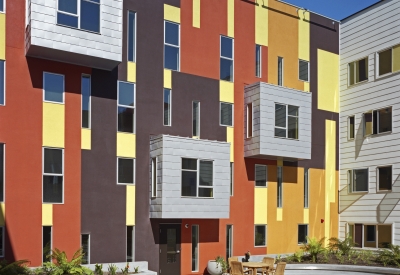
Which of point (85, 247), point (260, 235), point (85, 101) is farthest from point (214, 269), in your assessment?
point (85, 101)

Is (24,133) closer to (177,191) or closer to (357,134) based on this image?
(177,191)

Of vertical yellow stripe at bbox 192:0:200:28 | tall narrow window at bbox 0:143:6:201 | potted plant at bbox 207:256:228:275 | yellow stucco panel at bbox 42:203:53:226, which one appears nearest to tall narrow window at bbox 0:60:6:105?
tall narrow window at bbox 0:143:6:201

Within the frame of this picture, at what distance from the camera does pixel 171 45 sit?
2117 cm

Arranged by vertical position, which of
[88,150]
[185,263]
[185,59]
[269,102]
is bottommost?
[185,263]

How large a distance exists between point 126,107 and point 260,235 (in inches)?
339

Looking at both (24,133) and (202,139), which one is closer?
(24,133)

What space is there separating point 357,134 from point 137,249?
497 inches

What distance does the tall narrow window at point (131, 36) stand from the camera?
20.1m

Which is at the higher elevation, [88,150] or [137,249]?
[88,150]

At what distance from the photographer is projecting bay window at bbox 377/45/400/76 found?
23531 mm

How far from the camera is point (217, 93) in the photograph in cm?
2231

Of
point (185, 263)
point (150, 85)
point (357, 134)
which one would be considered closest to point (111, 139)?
point (150, 85)

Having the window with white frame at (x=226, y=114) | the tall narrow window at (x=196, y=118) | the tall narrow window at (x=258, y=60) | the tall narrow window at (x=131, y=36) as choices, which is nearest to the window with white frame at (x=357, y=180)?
the tall narrow window at (x=258, y=60)

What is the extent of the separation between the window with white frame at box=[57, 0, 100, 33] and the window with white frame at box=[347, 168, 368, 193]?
1456cm
